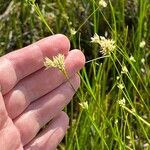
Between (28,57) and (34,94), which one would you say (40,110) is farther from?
(28,57)

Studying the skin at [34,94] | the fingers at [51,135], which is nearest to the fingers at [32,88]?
the skin at [34,94]

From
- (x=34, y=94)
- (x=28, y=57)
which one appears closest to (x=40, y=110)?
(x=34, y=94)

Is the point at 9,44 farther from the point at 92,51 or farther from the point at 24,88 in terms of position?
the point at 24,88

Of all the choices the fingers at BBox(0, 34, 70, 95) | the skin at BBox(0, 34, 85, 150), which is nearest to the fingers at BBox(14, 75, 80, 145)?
the skin at BBox(0, 34, 85, 150)

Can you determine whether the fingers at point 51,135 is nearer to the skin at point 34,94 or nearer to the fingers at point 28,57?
the skin at point 34,94

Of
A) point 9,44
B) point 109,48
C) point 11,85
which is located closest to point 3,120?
point 11,85

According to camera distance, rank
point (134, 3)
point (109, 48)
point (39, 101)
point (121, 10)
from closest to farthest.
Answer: point (109, 48) < point (39, 101) < point (121, 10) < point (134, 3)

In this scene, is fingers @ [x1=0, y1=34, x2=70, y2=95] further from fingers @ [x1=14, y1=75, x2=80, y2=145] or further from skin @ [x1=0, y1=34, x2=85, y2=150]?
fingers @ [x1=14, y1=75, x2=80, y2=145]
